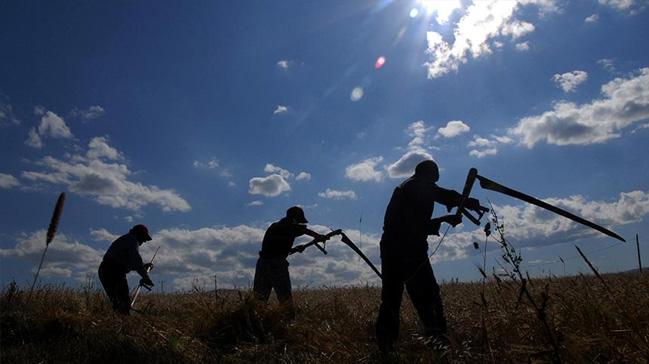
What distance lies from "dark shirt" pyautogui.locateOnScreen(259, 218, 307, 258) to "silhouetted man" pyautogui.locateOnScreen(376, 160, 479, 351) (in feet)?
10.9

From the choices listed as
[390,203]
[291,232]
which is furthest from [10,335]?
[390,203]

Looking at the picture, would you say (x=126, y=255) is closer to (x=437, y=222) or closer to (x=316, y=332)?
(x=316, y=332)

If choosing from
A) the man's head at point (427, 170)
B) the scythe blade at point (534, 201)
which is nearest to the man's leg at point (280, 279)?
the man's head at point (427, 170)

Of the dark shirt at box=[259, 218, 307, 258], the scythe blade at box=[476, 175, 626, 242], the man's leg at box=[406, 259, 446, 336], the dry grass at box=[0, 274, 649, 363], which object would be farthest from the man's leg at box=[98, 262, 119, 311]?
the scythe blade at box=[476, 175, 626, 242]

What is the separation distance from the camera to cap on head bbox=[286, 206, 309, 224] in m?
8.62

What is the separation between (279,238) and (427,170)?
3.76 metres

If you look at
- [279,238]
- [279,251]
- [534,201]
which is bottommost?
[534,201]

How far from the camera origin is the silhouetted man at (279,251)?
27.3 ft

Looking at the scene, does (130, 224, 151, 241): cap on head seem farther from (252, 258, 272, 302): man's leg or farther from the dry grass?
(252, 258, 272, 302): man's leg

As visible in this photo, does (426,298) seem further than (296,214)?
No

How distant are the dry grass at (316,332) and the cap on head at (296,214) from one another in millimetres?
2004

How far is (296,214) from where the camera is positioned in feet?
28.4

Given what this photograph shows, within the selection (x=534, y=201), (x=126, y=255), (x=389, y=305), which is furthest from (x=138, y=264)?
(x=534, y=201)

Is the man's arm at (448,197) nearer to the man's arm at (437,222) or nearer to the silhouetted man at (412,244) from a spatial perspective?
the silhouetted man at (412,244)
